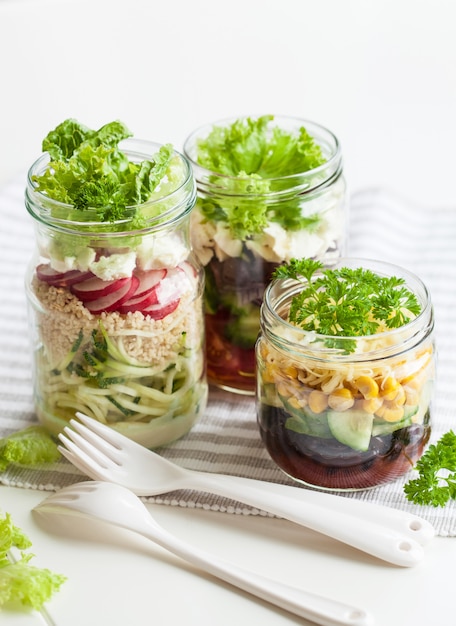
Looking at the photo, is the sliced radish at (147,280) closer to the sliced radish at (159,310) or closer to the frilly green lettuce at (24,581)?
the sliced radish at (159,310)

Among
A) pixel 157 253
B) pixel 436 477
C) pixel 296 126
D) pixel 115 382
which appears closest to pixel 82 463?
pixel 115 382

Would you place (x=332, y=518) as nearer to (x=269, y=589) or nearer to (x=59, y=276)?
(x=269, y=589)

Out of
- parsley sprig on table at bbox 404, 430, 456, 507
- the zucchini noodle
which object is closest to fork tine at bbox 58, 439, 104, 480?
the zucchini noodle

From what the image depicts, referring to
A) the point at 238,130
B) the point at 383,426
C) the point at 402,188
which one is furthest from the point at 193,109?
the point at 383,426

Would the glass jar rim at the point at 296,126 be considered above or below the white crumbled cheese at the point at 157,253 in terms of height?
above

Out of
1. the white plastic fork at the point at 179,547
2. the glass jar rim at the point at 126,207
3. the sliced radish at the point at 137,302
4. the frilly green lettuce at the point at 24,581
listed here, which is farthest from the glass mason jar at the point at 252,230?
the frilly green lettuce at the point at 24,581

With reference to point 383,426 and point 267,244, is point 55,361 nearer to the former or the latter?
point 267,244
